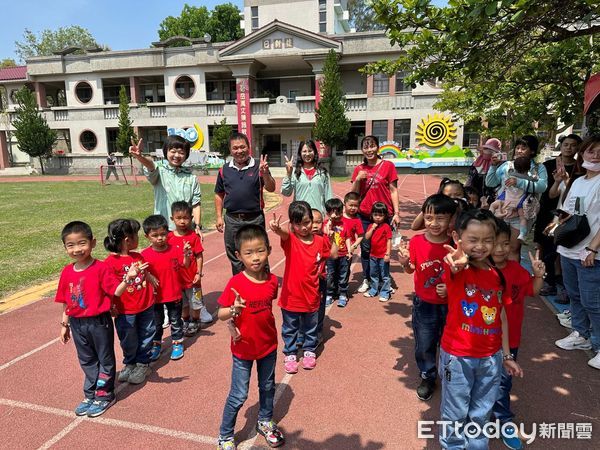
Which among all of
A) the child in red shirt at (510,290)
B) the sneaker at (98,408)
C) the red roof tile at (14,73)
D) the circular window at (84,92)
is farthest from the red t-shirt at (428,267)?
the red roof tile at (14,73)

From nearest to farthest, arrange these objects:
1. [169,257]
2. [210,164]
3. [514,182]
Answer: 1. [169,257]
2. [514,182]
3. [210,164]

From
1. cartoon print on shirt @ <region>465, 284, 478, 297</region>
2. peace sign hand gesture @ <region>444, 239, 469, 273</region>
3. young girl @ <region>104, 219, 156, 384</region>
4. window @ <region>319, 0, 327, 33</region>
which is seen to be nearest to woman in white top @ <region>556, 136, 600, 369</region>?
cartoon print on shirt @ <region>465, 284, 478, 297</region>

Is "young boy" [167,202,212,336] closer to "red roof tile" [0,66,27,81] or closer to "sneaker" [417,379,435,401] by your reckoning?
"sneaker" [417,379,435,401]

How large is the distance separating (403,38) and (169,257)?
4228 mm

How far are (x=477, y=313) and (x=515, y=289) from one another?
17.3 inches

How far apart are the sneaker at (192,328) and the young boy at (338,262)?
5.01 feet

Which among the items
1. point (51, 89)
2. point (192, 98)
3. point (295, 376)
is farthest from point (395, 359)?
point (51, 89)

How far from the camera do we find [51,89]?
3155 centimetres

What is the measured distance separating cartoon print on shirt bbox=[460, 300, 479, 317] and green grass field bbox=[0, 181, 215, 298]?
5.87 metres

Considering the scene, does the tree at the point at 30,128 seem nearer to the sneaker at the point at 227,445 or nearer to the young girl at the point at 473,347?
the sneaker at the point at 227,445

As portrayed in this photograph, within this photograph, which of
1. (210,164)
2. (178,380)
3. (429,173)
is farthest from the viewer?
(210,164)

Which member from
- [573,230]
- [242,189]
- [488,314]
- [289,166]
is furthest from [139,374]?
[573,230]

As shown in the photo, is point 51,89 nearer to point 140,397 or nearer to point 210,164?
point 210,164

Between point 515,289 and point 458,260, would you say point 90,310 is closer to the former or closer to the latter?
point 458,260
